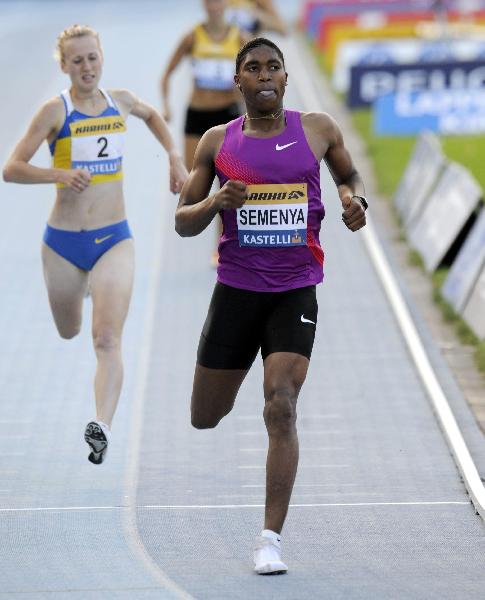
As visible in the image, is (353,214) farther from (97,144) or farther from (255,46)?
(97,144)

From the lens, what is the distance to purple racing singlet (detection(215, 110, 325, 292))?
702 cm

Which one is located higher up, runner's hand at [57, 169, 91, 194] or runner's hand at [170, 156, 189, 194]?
runner's hand at [57, 169, 91, 194]

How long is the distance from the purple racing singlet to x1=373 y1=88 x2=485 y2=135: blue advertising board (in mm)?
16087

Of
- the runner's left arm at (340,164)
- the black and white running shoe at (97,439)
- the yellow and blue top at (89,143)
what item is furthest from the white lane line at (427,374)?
the yellow and blue top at (89,143)

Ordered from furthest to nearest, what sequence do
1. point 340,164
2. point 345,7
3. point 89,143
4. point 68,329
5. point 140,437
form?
1. point 345,7
2. point 140,437
3. point 68,329
4. point 89,143
5. point 340,164

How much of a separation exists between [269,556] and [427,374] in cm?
408

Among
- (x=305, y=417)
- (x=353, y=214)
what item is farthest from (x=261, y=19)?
(x=353, y=214)

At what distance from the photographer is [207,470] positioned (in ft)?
28.6

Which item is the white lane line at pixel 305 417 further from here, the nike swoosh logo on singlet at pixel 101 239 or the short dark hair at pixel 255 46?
the short dark hair at pixel 255 46

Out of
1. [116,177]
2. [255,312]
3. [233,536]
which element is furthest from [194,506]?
[116,177]

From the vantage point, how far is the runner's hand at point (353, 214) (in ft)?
22.2

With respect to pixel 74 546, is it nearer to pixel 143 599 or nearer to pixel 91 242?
pixel 143 599

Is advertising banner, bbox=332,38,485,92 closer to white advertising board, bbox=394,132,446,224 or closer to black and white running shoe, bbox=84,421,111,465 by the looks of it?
white advertising board, bbox=394,132,446,224

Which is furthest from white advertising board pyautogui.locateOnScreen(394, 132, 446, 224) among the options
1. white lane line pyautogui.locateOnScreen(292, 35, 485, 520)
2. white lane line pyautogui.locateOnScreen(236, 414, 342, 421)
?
white lane line pyautogui.locateOnScreen(236, 414, 342, 421)
